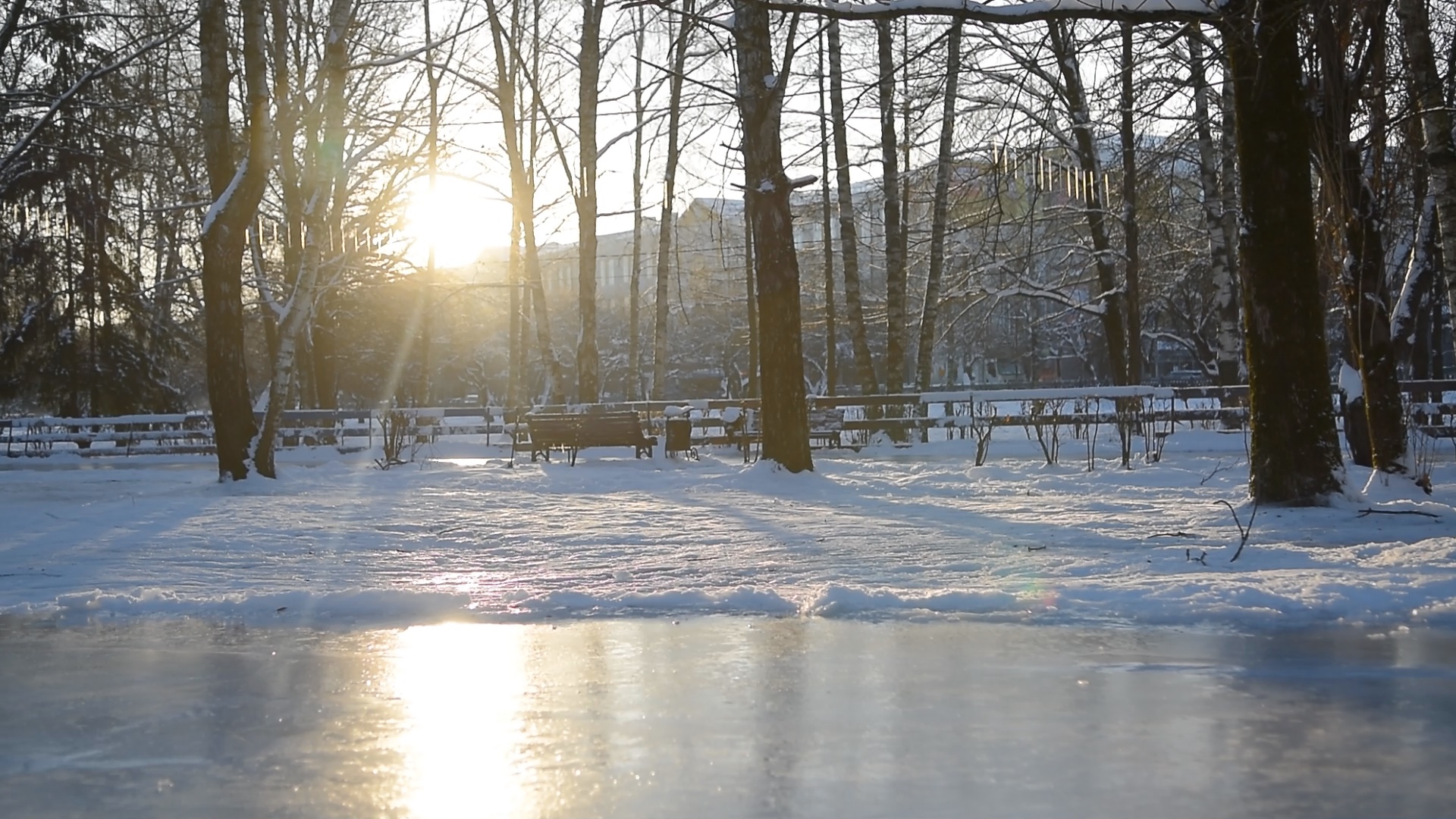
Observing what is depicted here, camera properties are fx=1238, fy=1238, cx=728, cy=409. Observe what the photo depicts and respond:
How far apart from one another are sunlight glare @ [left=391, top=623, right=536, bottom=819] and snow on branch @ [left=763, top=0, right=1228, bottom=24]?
630 centimetres

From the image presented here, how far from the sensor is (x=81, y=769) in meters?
3.65

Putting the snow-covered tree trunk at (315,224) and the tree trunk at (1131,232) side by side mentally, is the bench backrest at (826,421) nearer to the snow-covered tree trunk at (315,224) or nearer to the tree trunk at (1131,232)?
the tree trunk at (1131,232)

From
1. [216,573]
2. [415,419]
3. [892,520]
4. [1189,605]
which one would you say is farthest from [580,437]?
[1189,605]

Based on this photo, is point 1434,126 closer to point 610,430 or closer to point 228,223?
point 610,430

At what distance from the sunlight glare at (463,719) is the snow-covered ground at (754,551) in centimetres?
76

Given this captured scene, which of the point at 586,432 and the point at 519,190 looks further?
the point at 519,190

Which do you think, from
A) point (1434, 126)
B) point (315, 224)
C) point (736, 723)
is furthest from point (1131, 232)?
point (736, 723)

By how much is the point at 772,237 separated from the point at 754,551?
6.74m

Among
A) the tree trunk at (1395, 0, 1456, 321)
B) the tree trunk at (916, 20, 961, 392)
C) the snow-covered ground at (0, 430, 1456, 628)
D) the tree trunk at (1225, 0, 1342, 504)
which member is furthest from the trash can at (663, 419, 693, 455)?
the tree trunk at (1225, 0, 1342, 504)

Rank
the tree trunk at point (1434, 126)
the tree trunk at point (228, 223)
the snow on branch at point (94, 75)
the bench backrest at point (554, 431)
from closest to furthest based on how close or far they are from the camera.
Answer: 1. the tree trunk at point (1434, 126)
2. the tree trunk at point (228, 223)
3. the snow on branch at point (94, 75)
4. the bench backrest at point (554, 431)

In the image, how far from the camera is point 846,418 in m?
27.4

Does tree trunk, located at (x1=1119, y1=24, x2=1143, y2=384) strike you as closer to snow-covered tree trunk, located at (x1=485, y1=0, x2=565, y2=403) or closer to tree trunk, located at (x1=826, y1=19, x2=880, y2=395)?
tree trunk, located at (x1=826, y1=19, x2=880, y2=395)

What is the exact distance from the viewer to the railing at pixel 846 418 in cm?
2158

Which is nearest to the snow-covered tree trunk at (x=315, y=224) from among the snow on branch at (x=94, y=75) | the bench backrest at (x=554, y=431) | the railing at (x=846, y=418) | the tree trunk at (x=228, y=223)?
the tree trunk at (x=228, y=223)
